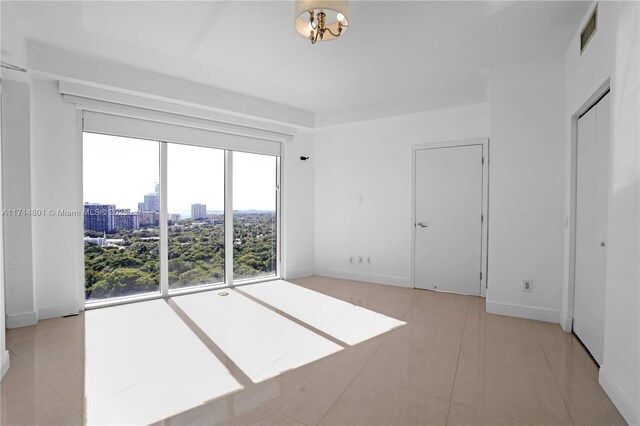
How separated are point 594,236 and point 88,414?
153 inches

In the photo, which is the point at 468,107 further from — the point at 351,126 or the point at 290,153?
the point at 290,153

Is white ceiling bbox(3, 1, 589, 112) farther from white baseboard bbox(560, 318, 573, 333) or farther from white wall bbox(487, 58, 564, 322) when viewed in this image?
white baseboard bbox(560, 318, 573, 333)

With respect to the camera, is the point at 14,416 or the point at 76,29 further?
the point at 76,29

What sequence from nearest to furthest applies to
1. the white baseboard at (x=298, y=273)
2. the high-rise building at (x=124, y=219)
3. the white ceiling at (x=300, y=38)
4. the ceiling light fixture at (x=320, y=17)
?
the ceiling light fixture at (x=320, y=17) < the white ceiling at (x=300, y=38) < the high-rise building at (x=124, y=219) < the white baseboard at (x=298, y=273)

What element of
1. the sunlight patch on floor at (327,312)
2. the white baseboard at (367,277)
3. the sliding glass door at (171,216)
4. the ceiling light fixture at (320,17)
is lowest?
the sunlight patch on floor at (327,312)

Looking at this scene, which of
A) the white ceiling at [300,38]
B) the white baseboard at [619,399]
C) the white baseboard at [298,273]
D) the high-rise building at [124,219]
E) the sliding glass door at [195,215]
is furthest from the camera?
the white baseboard at [298,273]

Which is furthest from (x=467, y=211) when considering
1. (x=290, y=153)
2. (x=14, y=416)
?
(x=14, y=416)

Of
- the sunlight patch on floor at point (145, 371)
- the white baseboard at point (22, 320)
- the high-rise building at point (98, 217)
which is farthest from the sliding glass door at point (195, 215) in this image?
the white baseboard at point (22, 320)

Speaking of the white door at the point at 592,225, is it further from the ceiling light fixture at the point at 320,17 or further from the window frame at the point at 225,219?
the window frame at the point at 225,219

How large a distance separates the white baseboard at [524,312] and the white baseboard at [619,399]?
4.39ft

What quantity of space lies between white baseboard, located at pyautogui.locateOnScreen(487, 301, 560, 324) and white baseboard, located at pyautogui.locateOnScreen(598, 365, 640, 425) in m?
1.34

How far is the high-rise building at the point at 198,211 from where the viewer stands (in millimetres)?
4562

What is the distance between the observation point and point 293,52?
10.8 feet

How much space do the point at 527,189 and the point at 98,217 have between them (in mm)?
5052
